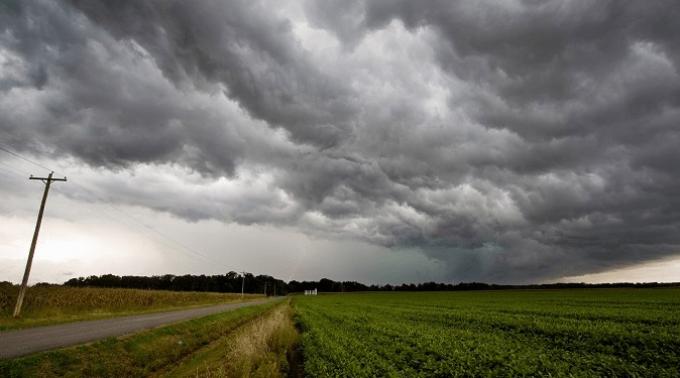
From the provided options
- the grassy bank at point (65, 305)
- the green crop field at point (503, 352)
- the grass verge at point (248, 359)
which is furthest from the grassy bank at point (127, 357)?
the grassy bank at point (65, 305)

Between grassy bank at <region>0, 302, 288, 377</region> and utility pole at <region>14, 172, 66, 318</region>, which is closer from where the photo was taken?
grassy bank at <region>0, 302, 288, 377</region>

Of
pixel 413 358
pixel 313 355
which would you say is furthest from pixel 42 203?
pixel 413 358

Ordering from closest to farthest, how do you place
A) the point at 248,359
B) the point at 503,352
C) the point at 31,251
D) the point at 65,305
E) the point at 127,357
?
the point at 503,352
the point at 248,359
the point at 127,357
the point at 31,251
the point at 65,305

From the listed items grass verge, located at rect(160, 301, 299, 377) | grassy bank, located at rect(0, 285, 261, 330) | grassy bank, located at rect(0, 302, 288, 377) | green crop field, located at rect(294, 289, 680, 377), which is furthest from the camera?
grassy bank, located at rect(0, 285, 261, 330)

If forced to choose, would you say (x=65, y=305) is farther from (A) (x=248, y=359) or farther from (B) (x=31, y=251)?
(A) (x=248, y=359)

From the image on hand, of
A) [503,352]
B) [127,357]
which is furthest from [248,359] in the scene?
[503,352]

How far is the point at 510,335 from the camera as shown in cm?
1964

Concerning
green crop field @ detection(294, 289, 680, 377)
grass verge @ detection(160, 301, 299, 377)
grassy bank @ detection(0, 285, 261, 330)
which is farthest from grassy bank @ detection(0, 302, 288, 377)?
grassy bank @ detection(0, 285, 261, 330)

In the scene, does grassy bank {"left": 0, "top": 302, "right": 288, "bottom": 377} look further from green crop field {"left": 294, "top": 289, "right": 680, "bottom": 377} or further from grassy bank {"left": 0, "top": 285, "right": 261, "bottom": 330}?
grassy bank {"left": 0, "top": 285, "right": 261, "bottom": 330}

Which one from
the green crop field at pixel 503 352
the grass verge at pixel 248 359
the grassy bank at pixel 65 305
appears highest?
the grassy bank at pixel 65 305

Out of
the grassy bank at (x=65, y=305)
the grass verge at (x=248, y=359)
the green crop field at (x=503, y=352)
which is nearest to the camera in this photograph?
the green crop field at (x=503, y=352)

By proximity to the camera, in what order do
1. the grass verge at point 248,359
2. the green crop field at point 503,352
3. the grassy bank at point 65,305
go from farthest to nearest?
the grassy bank at point 65,305 < the grass verge at point 248,359 < the green crop field at point 503,352

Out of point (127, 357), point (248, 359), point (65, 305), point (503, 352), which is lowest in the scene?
point (127, 357)

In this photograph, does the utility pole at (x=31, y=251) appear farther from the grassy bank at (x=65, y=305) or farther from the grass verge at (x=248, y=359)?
the grass verge at (x=248, y=359)
